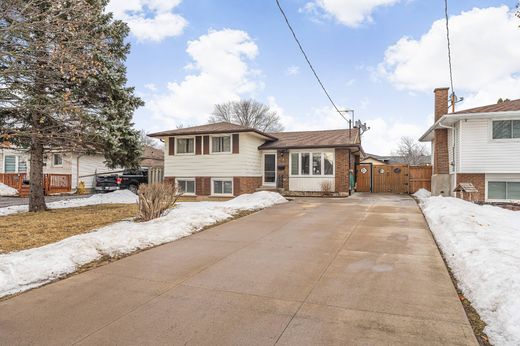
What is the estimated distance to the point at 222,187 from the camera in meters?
17.6

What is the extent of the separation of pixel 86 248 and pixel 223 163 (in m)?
12.1

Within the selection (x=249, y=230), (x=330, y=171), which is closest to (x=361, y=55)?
(x=330, y=171)

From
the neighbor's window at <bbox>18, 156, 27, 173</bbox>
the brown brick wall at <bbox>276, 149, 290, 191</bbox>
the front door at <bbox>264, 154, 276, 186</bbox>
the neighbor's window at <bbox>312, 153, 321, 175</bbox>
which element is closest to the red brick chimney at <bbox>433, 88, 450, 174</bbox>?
the neighbor's window at <bbox>312, 153, 321, 175</bbox>

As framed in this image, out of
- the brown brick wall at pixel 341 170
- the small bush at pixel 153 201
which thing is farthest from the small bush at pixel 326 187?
the small bush at pixel 153 201

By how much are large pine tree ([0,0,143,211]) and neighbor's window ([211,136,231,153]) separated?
5.90 metres

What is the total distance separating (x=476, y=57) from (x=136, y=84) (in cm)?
1322

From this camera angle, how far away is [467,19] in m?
9.80

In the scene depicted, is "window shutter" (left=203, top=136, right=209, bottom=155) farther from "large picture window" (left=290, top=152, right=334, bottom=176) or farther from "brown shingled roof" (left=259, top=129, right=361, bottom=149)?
"large picture window" (left=290, top=152, right=334, bottom=176)

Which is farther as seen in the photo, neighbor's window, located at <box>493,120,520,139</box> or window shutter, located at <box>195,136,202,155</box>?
window shutter, located at <box>195,136,202,155</box>

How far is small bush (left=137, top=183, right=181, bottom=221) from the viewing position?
26.7 feet

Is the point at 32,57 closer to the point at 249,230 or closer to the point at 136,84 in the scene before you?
the point at 136,84

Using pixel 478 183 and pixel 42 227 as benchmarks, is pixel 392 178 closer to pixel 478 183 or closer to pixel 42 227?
pixel 478 183

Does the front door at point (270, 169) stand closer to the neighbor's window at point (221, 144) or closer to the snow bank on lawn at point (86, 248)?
the neighbor's window at point (221, 144)

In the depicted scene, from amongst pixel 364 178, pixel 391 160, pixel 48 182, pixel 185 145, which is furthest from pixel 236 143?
pixel 391 160
